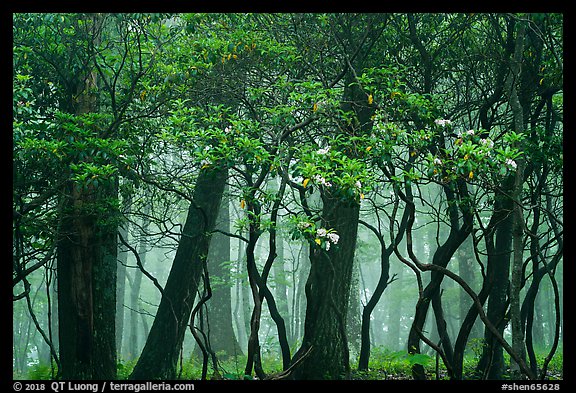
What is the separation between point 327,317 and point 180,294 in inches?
101

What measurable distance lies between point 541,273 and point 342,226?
3189 millimetres

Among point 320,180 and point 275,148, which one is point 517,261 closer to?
point 320,180

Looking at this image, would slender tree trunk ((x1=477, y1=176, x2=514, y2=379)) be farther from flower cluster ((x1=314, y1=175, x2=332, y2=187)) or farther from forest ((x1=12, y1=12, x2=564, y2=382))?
flower cluster ((x1=314, y1=175, x2=332, y2=187))

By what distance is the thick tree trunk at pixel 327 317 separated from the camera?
8.83 metres

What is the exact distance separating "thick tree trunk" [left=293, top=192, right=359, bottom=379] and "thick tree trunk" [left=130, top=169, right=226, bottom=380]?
1.96 metres

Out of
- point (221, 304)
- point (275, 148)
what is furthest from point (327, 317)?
point (221, 304)

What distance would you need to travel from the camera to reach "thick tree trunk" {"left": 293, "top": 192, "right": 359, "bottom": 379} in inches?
348

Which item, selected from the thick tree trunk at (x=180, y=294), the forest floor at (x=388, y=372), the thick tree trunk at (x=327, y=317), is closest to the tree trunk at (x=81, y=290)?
the thick tree trunk at (x=180, y=294)

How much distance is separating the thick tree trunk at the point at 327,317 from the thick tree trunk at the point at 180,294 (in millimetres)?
1957

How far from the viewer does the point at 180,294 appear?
995 cm

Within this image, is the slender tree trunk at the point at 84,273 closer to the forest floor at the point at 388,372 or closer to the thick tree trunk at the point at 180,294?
the thick tree trunk at the point at 180,294

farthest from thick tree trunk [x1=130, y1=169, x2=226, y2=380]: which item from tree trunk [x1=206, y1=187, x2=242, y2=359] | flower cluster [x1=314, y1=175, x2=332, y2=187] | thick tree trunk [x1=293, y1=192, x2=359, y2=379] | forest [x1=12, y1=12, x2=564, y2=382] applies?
tree trunk [x1=206, y1=187, x2=242, y2=359]
